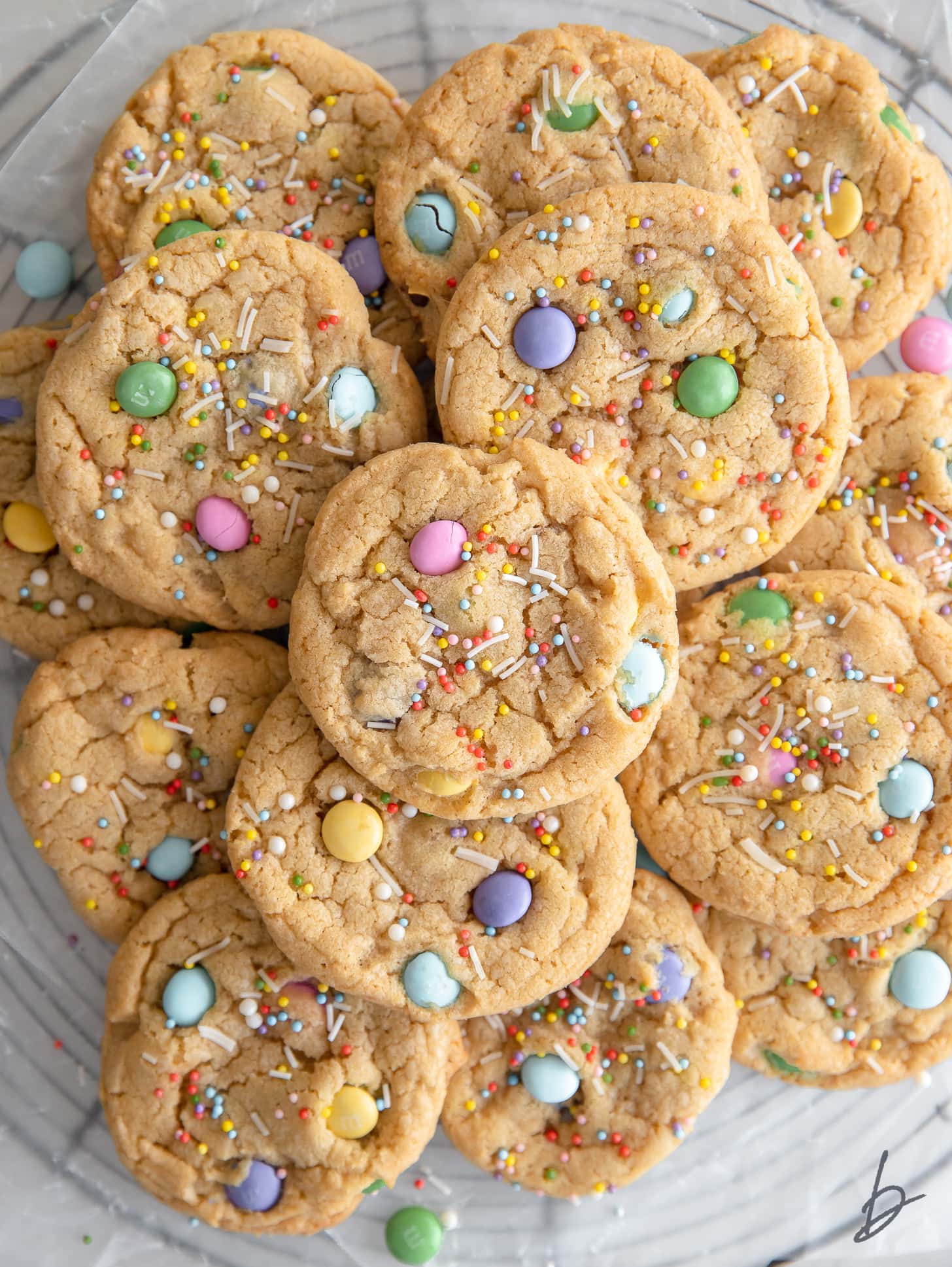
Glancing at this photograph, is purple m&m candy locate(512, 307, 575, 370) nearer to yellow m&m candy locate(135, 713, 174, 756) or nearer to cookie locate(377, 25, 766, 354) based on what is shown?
cookie locate(377, 25, 766, 354)

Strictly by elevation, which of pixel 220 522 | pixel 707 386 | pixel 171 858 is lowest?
pixel 171 858

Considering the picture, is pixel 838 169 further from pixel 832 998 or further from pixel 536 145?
pixel 832 998

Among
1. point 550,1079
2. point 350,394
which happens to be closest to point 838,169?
point 350,394

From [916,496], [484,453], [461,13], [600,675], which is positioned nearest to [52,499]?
[484,453]

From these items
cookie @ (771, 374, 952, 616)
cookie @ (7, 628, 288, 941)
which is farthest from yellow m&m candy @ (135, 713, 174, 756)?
cookie @ (771, 374, 952, 616)

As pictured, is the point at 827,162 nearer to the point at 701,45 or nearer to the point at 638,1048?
the point at 701,45

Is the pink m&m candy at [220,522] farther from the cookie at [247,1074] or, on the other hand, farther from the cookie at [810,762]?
the cookie at [810,762]

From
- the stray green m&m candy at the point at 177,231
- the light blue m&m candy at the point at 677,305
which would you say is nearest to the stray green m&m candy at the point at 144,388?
the stray green m&m candy at the point at 177,231

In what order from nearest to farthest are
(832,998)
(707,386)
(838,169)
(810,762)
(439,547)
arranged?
(439,547), (707,386), (810,762), (838,169), (832,998)
